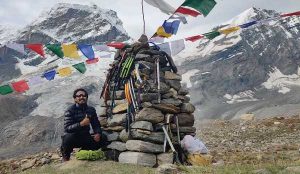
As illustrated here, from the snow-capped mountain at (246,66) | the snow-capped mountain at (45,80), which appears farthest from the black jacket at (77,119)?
the snow-capped mountain at (246,66)

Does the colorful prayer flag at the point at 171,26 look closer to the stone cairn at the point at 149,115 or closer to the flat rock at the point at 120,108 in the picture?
the stone cairn at the point at 149,115

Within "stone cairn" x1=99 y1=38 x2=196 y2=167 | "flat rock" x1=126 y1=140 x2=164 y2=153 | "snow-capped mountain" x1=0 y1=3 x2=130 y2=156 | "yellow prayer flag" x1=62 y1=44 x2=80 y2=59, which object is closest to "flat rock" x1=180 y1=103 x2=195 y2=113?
"stone cairn" x1=99 y1=38 x2=196 y2=167

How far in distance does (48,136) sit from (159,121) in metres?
38.6

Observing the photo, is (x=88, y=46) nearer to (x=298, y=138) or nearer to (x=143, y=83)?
(x=143, y=83)

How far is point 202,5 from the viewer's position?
423 inches

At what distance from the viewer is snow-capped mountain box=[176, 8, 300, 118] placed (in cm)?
9538

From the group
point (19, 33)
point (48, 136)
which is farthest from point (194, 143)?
point (19, 33)

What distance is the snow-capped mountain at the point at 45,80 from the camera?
48297 mm

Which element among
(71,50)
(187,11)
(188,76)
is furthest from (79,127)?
(188,76)

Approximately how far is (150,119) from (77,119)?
1.79m

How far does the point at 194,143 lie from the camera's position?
34.4 feet

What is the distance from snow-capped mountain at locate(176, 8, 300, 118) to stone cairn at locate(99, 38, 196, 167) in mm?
69728

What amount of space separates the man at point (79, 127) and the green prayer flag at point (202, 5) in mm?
3449

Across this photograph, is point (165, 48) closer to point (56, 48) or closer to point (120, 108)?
point (120, 108)
